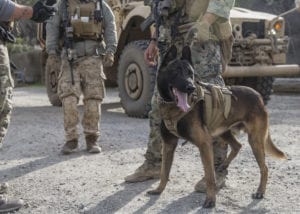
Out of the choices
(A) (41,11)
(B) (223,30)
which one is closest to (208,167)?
(B) (223,30)

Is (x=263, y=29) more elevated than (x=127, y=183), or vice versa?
(x=263, y=29)

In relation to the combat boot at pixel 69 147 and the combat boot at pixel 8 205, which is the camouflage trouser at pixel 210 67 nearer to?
the combat boot at pixel 8 205

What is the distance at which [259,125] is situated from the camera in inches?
155

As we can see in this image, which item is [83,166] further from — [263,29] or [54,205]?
[263,29]

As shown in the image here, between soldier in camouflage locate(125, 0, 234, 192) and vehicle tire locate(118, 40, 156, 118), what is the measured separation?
3.50m

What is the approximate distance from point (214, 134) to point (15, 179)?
5.99 feet

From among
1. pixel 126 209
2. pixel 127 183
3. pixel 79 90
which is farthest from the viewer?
pixel 79 90

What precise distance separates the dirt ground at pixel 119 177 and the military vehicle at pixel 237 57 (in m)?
0.92

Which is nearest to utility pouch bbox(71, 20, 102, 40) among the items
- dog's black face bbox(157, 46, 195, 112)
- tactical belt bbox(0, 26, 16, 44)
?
tactical belt bbox(0, 26, 16, 44)

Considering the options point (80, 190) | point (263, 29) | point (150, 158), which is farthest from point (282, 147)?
point (263, 29)

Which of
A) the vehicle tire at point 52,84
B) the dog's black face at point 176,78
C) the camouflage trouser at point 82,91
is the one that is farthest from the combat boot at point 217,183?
the vehicle tire at point 52,84

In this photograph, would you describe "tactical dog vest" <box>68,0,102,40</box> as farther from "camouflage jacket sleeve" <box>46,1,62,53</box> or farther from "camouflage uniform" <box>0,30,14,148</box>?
"camouflage uniform" <box>0,30,14,148</box>

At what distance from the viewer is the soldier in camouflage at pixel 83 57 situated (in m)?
5.56

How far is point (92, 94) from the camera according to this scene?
564cm
